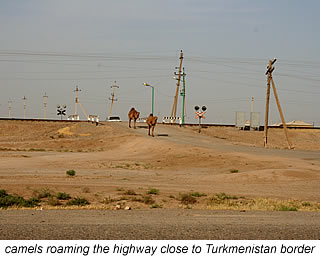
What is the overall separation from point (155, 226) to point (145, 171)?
63.1 ft

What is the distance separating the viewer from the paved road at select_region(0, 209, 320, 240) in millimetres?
8719

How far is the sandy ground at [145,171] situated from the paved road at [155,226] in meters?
4.03

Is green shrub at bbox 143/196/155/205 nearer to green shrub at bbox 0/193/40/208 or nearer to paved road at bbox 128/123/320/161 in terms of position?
green shrub at bbox 0/193/40/208

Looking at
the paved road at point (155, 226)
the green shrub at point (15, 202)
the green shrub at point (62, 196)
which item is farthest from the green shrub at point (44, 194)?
the paved road at point (155, 226)

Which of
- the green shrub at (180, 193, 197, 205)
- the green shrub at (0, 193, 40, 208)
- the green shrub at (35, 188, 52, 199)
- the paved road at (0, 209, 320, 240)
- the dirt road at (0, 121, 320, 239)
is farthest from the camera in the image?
the green shrub at (35, 188, 52, 199)

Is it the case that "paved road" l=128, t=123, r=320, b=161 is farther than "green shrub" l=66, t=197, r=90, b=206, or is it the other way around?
"paved road" l=128, t=123, r=320, b=161

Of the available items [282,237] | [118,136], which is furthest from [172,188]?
[118,136]

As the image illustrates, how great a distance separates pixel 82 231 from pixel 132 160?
26.0 metres

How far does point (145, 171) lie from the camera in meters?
29.0

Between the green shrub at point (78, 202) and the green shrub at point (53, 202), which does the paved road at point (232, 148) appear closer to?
the green shrub at point (78, 202)

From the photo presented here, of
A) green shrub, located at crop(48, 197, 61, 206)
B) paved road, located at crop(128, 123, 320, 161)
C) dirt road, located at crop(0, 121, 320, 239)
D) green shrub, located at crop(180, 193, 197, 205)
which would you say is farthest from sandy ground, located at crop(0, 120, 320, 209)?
green shrub, located at crop(48, 197, 61, 206)

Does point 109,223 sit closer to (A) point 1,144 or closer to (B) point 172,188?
(B) point 172,188

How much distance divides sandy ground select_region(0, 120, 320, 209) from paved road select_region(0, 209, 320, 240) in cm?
403

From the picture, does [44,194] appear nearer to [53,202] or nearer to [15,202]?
[53,202]
